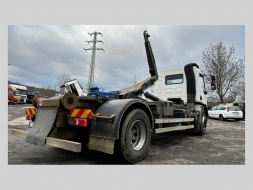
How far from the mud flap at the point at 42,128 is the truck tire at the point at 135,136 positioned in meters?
1.45

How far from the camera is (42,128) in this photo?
4.14 m

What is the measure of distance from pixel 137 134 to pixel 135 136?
63 millimetres

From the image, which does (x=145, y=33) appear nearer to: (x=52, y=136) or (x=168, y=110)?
(x=168, y=110)

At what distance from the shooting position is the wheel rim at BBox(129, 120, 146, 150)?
431cm

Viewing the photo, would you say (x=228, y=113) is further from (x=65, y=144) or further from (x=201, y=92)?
(x=65, y=144)

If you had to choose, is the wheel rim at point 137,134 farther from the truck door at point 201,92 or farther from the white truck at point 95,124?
the truck door at point 201,92

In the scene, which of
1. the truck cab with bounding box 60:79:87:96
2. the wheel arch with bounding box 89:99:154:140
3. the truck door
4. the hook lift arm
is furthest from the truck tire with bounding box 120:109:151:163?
the truck cab with bounding box 60:79:87:96

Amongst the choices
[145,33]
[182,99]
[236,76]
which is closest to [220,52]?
[236,76]

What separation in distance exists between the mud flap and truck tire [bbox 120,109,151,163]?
4.77 ft

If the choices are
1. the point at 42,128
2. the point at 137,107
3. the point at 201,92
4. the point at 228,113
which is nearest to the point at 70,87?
the point at 201,92

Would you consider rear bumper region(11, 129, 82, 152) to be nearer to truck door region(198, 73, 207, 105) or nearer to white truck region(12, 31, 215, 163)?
white truck region(12, 31, 215, 163)

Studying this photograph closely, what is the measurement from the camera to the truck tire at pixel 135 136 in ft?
12.8

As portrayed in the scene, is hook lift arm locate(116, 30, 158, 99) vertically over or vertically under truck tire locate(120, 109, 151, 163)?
over

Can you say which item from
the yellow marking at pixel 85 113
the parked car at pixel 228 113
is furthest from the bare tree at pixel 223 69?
the yellow marking at pixel 85 113
